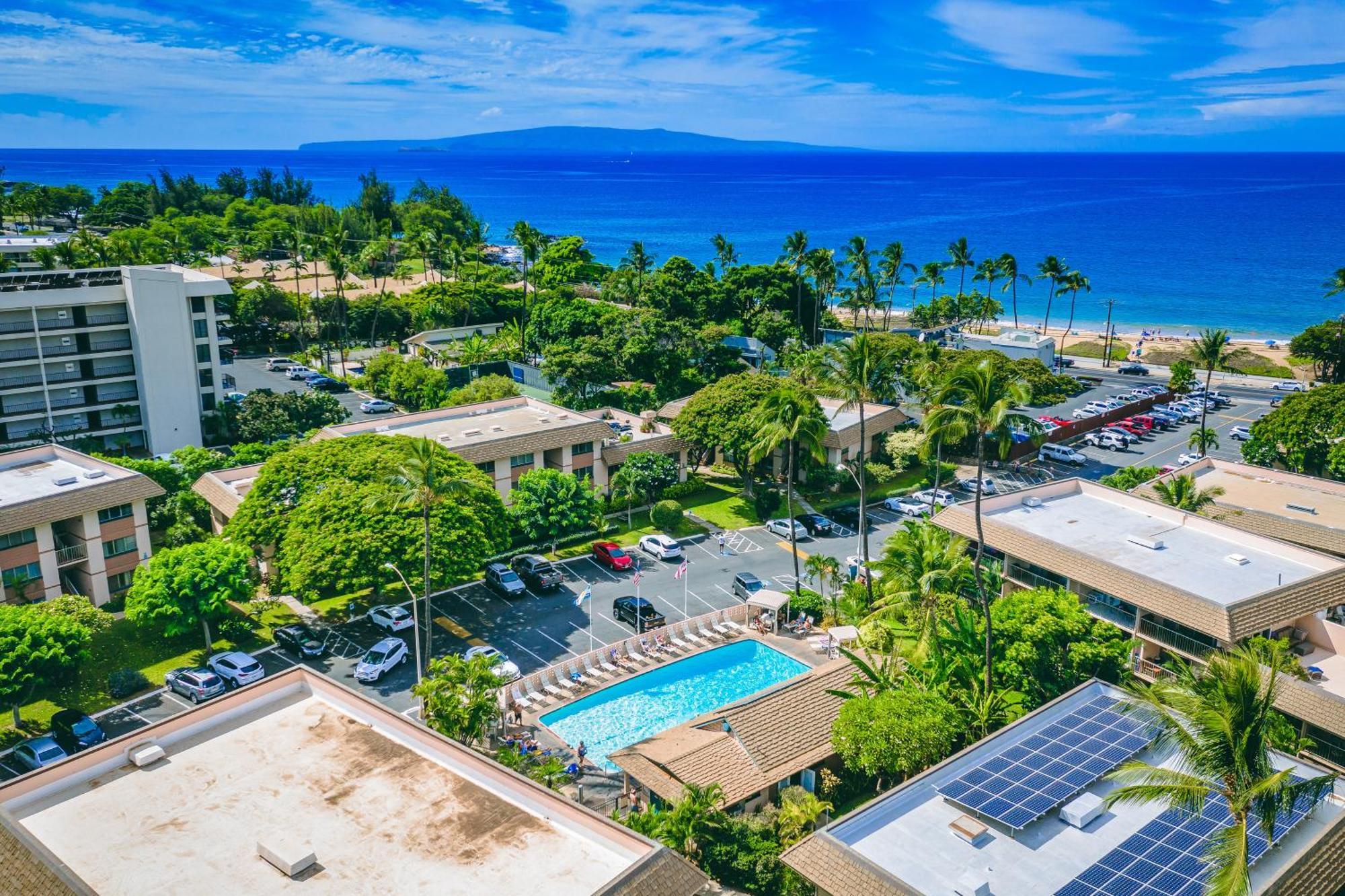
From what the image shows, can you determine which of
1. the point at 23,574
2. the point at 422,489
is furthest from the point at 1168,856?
the point at 23,574

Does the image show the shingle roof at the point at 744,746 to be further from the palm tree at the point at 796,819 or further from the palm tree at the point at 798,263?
the palm tree at the point at 798,263

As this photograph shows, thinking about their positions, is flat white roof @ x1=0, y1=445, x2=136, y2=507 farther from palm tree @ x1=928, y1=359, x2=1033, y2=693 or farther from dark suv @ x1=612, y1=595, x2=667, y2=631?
palm tree @ x1=928, y1=359, x2=1033, y2=693

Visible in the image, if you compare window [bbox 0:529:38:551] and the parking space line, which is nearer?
the parking space line

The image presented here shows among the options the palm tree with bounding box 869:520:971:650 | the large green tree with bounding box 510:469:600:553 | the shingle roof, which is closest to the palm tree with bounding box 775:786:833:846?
the shingle roof

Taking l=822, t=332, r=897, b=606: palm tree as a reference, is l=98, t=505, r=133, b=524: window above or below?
below

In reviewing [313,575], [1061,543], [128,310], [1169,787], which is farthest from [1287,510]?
[128,310]

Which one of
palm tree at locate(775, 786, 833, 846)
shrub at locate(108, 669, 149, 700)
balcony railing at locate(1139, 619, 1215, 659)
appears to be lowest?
shrub at locate(108, 669, 149, 700)

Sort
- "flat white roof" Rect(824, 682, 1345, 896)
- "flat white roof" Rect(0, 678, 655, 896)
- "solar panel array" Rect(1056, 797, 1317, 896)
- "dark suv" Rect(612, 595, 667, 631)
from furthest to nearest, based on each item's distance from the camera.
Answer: "dark suv" Rect(612, 595, 667, 631) < "flat white roof" Rect(824, 682, 1345, 896) < "solar panel array" Rect(1056, 797, 1317, 896) < "flat white roof" Rect(0, 678, 655, 896)

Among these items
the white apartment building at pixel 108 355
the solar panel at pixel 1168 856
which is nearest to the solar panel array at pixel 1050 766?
the solar panel at pixel 1168 856
